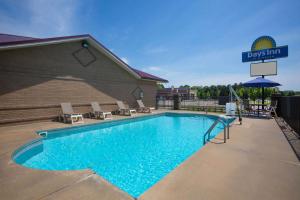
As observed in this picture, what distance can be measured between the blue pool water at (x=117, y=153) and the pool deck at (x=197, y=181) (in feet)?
3.25

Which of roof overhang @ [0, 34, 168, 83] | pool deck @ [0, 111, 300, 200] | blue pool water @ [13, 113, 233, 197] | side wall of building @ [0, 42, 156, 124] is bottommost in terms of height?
blue pool water @ [13, 113, 233, 197]

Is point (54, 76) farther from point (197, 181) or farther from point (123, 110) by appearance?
point (197, 181)

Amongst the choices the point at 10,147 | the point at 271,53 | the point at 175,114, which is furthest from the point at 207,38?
the point at 10,147

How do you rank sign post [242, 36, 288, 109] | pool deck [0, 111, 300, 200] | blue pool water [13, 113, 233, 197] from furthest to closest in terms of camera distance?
sign post [242, 36, 288, 109] → blue pool water [13, 113, 233, 197] → pool deck [0, 111, 300, 200]

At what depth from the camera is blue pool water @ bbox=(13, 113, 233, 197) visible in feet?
14.5

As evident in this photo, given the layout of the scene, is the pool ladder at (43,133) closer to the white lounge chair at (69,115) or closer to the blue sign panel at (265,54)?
the white lounge chair at (69,115)

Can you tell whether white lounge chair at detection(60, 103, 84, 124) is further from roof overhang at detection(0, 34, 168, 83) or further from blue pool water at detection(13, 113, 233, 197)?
roof overhang at detection(0, 34, 168, 83)

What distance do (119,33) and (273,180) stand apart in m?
14.7

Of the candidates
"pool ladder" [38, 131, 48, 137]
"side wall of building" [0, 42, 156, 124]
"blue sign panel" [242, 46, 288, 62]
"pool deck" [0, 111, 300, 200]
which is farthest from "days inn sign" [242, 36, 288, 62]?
"pool ladder" [38, 131, 48, 137]

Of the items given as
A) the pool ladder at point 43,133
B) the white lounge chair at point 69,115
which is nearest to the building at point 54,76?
the white lounge chair at point 69,115

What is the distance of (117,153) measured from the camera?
6.01m

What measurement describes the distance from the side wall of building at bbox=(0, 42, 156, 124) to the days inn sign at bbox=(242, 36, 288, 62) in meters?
11.6

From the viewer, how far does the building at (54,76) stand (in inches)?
326

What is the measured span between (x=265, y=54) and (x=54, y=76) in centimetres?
1590
